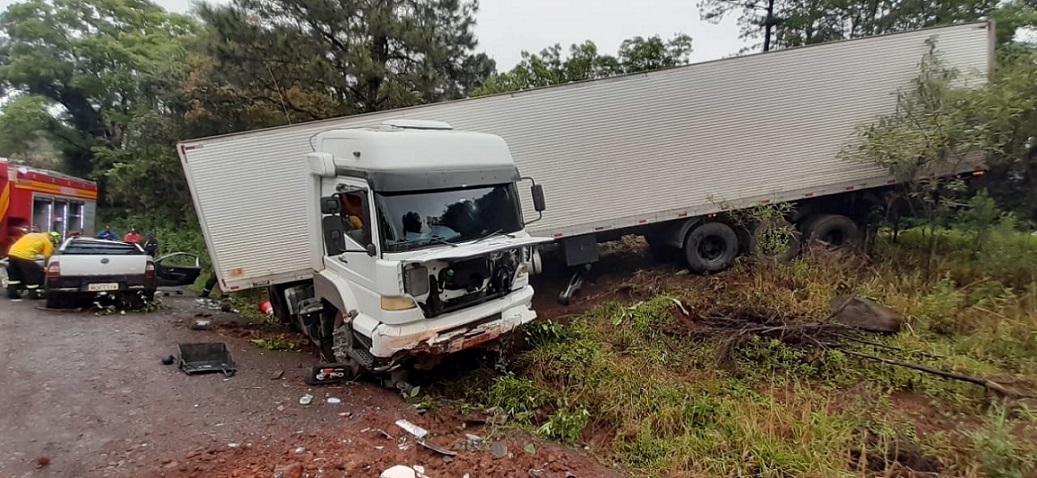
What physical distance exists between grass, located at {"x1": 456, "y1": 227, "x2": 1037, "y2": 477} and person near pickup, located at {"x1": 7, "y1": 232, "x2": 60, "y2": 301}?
875cm

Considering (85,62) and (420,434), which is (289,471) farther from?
(85,62)

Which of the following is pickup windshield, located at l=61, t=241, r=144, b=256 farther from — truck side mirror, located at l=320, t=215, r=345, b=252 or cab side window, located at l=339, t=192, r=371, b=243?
cab side window, located at l=339, t=192, r=371, b=243

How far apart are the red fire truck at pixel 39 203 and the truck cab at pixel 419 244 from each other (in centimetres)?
951

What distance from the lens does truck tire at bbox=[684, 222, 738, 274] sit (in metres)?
8.85

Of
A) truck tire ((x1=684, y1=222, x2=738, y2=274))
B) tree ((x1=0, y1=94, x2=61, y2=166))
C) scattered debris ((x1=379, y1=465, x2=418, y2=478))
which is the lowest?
scattered debris ((x1=379, y1=465, x2=418, y2=478))

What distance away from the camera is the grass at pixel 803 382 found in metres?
3.88

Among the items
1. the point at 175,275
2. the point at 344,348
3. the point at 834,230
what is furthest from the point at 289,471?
the point at 175,275

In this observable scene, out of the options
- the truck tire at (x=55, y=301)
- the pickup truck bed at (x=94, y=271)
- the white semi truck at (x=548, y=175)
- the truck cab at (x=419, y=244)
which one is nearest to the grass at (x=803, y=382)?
the truck cab at (x=419, y=244)

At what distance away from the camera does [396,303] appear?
16.1 ft

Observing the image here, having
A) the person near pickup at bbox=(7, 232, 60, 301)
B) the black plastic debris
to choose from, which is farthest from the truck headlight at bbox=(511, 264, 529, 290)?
the person near pickup at bbox=(7, 232, 60, 301)

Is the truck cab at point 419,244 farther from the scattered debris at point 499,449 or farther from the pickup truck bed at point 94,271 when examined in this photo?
the pickup truck bed at point 94,271

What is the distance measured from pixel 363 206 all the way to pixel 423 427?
83.3 inches

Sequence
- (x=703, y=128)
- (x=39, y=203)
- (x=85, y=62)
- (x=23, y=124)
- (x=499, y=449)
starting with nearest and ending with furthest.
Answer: (x=499, y=449) → (x=703, y=128) → (x=39, y=203) → (x=23, y=124) → (x=85, y=62)

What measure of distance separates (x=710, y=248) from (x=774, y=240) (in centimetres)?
171
